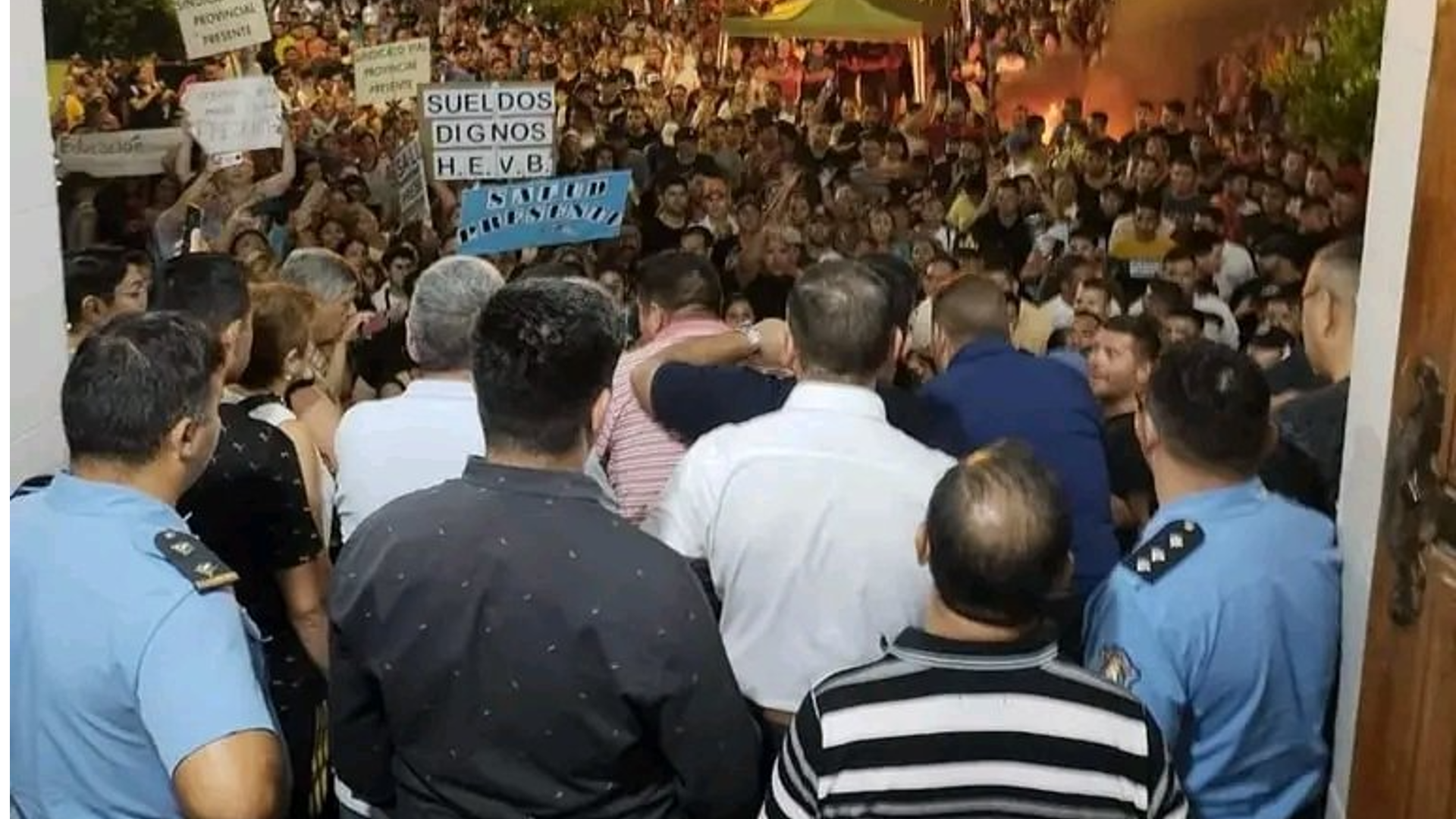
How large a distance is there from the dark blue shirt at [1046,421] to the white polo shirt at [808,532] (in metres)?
0.60

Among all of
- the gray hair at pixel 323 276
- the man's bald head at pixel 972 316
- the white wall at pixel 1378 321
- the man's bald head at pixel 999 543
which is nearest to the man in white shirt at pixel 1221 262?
the man's bald head at pixel 972 316

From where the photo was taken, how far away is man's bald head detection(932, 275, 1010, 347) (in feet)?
11.3

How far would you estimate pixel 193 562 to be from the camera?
204 cm

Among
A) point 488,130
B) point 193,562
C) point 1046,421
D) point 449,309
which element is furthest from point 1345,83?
point 193,562

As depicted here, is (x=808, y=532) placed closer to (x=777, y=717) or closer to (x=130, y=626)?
(x=777, y=717)

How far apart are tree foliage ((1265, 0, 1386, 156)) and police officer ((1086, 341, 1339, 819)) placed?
232 inches

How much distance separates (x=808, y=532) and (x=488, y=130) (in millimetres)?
3723

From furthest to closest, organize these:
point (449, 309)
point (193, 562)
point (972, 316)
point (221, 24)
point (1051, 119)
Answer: point (1051, 119) < point (221, 24) < point (972, 316) < point (449, 309) < point (193, 562)

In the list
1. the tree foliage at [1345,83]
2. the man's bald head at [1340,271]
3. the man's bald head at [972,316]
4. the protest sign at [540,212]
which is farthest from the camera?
the tree foliage at [1345,83]

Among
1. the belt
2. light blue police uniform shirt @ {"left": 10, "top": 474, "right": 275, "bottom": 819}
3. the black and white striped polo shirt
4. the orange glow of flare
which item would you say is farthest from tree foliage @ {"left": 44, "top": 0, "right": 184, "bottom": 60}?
the black and white striped polo shirt

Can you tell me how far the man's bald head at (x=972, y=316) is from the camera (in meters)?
3.45

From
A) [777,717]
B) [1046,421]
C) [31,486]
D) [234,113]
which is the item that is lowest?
[777,717]

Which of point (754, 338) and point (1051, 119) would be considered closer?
point (754, 338)

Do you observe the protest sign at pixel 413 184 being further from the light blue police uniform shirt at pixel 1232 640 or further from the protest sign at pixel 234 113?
the light blue police uniform shirt at pixel 1232 640
